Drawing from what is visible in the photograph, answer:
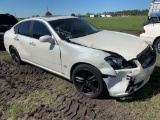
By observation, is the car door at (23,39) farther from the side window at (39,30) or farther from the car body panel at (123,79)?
the car body panel at (123,79)

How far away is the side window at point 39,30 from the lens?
5.00m

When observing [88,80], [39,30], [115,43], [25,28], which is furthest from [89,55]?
[25,28]

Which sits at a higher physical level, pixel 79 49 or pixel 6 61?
pixel 79 49

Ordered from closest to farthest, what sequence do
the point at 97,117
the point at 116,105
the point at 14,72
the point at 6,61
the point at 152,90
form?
the point at 97,117
the point at 116,105
the point at 152,90
the point at 14,72
the point at 6,61

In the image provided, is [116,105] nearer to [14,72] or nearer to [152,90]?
[152,90]

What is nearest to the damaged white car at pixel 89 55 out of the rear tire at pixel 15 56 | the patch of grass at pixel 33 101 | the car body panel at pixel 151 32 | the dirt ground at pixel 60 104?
the dirt ground at pixel 60 104

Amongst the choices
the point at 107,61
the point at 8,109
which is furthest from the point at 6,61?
the point at 107,61

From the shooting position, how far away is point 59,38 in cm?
457

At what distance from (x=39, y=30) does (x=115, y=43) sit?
2078mm

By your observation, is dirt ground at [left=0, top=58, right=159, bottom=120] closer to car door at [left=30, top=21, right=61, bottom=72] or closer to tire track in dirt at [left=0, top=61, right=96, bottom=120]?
tire track in dirt at [left=0, top=61, right=96, bottom=120]

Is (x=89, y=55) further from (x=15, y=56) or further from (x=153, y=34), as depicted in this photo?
(x=153, y=34)

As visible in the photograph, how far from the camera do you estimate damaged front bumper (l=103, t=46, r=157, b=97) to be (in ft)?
12.1

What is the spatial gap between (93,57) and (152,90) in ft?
5.25

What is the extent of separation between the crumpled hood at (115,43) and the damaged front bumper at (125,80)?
26cm
